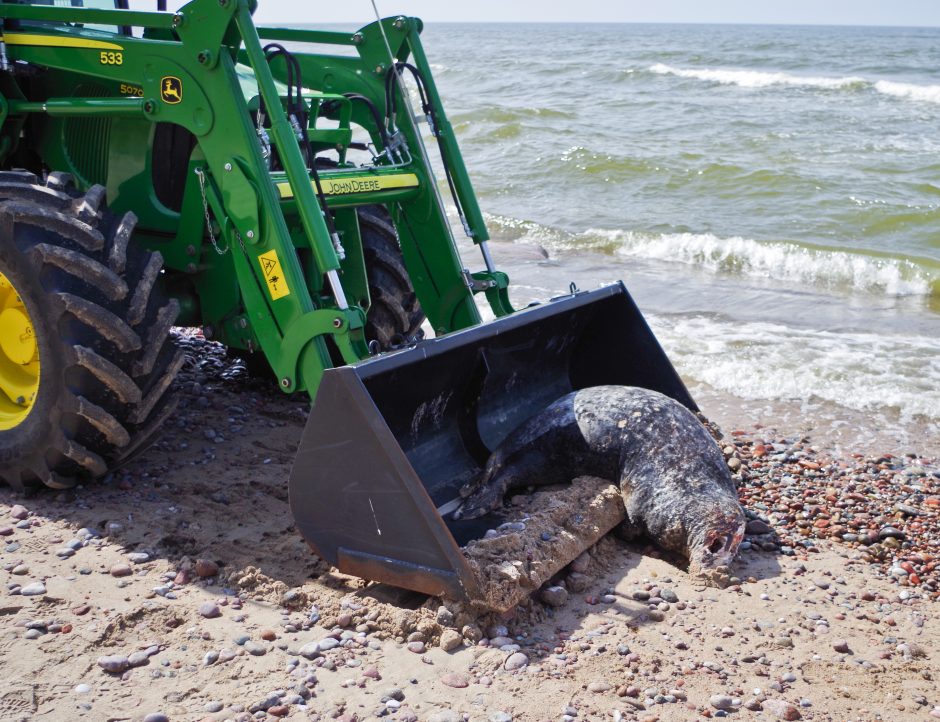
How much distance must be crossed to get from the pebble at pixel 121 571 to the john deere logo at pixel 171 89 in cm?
188

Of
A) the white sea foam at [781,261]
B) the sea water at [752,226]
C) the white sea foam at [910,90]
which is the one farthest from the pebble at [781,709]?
the white sea foam at [910,90]

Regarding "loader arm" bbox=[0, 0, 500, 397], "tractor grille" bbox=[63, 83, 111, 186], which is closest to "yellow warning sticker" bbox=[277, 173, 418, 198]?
"loader arm" bbox=[0, 0, 500, 397]

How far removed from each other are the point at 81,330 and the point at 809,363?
516 centimetres

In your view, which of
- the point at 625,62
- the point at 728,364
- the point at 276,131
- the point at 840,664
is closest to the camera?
the point at 840,664

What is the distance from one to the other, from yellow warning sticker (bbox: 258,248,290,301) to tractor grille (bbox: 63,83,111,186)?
4.65 feet

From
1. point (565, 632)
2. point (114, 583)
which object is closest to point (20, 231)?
point (114, 583)

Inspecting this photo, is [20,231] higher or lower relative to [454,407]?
higher

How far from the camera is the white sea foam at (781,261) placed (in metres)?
10.5

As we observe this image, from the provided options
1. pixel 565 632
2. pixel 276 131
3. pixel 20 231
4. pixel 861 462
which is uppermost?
pixel 276 131

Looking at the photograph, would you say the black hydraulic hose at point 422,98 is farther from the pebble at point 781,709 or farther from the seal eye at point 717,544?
the pebble at point 781,709

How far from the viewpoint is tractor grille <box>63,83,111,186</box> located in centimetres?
509

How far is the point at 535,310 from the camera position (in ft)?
15.1

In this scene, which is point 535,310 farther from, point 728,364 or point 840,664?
point 728,364

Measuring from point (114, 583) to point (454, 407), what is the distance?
5.27ft
